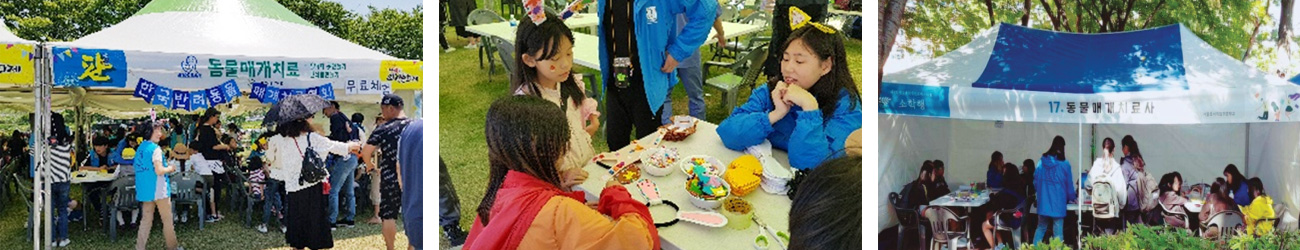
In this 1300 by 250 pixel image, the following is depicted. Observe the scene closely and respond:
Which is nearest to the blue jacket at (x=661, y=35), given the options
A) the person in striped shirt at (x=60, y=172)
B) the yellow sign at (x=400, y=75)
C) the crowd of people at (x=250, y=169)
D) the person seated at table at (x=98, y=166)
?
the crowd of people at (x=250, y=169)

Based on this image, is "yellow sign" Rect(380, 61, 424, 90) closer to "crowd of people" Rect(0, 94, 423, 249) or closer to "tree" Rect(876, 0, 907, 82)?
"crowd of people" Rect(0, 94, 423, 249)

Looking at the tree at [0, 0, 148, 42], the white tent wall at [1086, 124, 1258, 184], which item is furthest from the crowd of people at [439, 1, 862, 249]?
the tree at [0, 0, 148, 42]

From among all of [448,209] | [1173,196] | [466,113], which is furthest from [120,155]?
[1173,196]

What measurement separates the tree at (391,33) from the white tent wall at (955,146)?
365cm

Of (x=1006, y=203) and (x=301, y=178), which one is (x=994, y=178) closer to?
(x=1006, y=203)

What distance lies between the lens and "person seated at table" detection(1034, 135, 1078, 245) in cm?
263

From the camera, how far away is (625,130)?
244 centimetres

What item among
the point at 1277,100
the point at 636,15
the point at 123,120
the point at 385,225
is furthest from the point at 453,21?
the point at 123,120

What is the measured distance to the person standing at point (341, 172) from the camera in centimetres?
521

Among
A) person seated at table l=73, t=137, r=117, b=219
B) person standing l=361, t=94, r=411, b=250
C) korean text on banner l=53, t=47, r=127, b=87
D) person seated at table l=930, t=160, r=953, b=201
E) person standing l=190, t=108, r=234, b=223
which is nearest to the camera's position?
person seated at table l=930, t=160, r=953, b=201

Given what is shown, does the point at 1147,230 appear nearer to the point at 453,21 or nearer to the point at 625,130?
the point at 625,130

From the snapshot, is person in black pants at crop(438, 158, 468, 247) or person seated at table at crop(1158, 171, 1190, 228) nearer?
person seated at table at crop(1158, 171, 1190, 228)

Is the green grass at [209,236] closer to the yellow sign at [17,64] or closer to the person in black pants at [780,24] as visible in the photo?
the yellow sign at [17,64]

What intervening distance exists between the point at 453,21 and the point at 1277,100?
2.31 m
